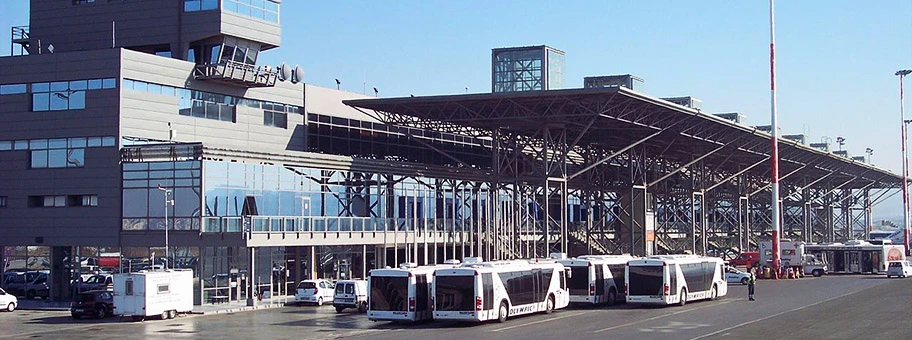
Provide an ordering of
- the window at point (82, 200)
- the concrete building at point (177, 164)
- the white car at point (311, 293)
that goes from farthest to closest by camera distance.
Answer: the window at point (82, 200), the concrete building at point (177, 164), the white car at point (311, 293)

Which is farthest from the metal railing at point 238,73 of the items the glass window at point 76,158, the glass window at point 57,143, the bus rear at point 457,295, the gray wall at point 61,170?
the bus rear at point 457,295

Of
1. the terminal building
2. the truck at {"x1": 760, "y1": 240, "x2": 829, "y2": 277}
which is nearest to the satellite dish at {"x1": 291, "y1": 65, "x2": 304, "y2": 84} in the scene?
the terminal building

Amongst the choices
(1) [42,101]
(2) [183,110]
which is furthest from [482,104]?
(1) [42,101]

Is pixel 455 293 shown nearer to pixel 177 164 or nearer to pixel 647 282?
pixel 647 282

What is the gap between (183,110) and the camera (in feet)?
196

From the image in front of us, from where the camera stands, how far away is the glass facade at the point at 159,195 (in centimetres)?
5503

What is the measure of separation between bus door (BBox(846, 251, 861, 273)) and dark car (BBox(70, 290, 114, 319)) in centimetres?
6776

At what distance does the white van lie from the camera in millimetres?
50625

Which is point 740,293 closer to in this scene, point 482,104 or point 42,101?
point 482,104

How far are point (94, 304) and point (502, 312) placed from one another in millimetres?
17805

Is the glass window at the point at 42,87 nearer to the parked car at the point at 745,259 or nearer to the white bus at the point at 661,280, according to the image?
the white bus at the point at 661,280

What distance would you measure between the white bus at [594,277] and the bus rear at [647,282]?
1.29m

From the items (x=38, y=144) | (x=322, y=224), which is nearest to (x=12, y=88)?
(x=38, y=144)

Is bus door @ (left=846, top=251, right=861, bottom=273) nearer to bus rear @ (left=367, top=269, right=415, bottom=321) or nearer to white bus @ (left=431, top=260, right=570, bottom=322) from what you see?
white bus @ (left=431, top=260, right=570, bottom=322)
